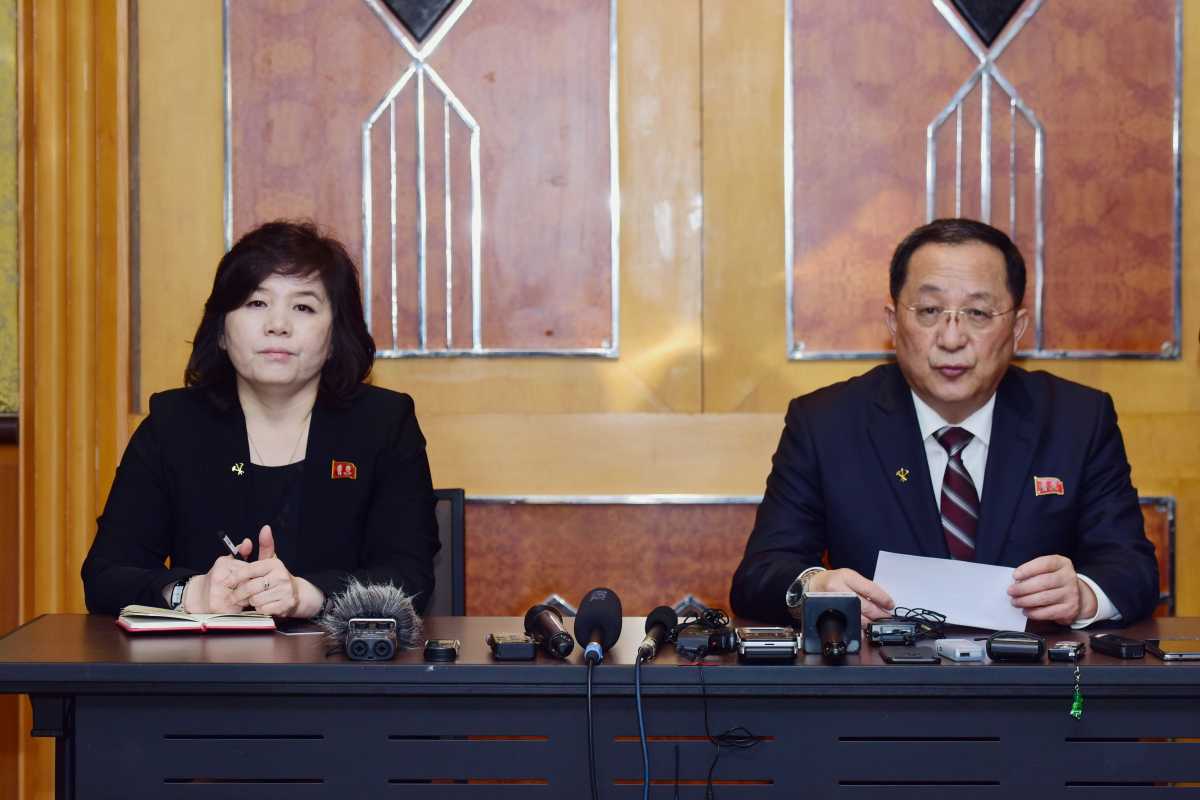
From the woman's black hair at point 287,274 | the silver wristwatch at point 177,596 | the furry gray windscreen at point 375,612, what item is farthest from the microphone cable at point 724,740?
the woman's black hair at point 287,274

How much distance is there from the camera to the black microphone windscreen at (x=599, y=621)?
1.58 m

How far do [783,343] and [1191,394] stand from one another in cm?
98

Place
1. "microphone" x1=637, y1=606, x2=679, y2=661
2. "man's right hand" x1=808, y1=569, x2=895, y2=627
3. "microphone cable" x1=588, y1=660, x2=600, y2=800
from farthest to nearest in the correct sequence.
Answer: "man's right hand" x1=808, y1=569, x2=895, y2=627
"microphone" x1=637, y1=606, x2=679, y2=661
"microphone cable" x1=588, y1=660, x2=600, y2=800

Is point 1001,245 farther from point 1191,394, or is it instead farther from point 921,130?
point 1191,394

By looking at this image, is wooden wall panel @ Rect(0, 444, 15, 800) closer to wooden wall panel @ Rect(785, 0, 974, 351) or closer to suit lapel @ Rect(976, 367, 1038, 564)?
wooden wall panel @ Rect(785, 0, 974, 351)

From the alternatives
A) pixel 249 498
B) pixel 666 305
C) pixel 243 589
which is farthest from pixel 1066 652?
pixel 666 305

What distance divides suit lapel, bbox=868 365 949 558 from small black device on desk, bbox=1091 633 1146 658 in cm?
64

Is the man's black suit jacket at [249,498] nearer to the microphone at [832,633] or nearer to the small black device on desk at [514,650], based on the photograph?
the small black device on desk at [514,650]

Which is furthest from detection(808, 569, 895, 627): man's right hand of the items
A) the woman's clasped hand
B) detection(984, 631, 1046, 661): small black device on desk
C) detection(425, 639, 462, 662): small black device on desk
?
the woman's clasped hand

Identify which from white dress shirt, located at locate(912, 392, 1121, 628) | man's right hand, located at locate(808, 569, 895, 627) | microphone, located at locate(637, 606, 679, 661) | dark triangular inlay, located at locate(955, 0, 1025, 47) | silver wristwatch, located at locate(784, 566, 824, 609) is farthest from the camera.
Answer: dark triangular inlay, located at locate(955, 0, 1025, 47)

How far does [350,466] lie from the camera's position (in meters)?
2.33

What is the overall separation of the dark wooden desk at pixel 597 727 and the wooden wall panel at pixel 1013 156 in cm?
153

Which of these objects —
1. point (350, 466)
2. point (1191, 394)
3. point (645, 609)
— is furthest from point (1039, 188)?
point (350, 466)

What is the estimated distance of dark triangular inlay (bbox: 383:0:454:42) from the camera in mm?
2939
